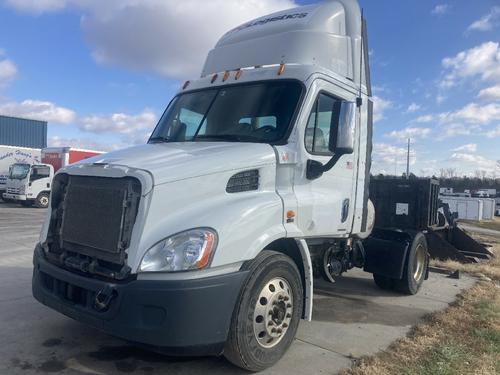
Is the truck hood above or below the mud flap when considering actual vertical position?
above

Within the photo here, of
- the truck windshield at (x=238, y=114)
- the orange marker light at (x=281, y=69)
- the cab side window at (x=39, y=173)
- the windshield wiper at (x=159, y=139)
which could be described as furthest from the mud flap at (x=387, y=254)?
the cab side window at (x=39, y=173)

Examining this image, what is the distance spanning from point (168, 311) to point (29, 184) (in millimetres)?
22342

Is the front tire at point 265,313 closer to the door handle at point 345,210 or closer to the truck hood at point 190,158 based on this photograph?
the truck hood at point 190,158

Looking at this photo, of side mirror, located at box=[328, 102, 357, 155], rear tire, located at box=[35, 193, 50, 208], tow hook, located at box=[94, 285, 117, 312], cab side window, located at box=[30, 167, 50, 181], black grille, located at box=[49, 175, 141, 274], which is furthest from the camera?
rear tire, located at box=[35, 193, 50, 208]

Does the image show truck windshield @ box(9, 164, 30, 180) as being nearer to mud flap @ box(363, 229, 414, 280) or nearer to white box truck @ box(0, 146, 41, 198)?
white box truck @ box(0, 146, 41, 198)

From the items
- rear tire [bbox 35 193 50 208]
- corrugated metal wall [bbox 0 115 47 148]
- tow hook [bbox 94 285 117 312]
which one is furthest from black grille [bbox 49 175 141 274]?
corrugated metal wall [bbox 0 115 47 148]

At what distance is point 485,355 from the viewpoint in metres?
4.44

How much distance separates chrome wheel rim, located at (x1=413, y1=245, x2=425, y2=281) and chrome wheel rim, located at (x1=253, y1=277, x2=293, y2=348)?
3.76 metres

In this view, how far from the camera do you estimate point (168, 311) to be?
328cm

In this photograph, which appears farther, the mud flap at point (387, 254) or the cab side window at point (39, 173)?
the cab side window at point (39, 173)

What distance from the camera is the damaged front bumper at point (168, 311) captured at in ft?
10.7

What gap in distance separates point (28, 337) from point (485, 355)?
180 inches

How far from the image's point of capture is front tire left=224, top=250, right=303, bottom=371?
11.9 feet

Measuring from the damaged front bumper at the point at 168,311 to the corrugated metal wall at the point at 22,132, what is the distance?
4058cm
